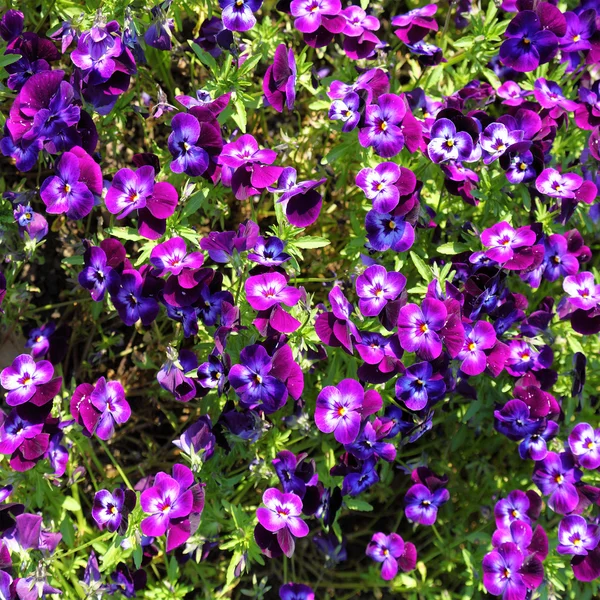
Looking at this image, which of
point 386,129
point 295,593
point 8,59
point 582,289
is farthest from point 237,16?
point 295,593

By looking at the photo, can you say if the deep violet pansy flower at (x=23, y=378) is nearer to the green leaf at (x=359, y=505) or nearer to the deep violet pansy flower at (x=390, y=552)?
the green leaf at (x=359, y=505)

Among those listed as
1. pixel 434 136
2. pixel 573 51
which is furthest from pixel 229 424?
pixel 573 51

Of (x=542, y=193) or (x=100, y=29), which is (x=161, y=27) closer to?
(x=100, y=29)

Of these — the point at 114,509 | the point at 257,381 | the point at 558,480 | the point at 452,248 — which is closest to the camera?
the point at 257,381

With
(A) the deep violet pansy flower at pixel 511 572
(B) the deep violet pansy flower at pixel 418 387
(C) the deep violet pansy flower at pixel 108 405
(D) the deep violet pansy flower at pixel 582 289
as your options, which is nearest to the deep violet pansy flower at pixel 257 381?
(B) the deep violet pansy flower at pixel 418 387

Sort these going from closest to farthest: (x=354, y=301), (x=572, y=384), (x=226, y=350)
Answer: (x=226, y=350) → (x=572, y=384) → (x=354, y=301)

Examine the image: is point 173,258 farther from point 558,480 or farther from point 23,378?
point 558,480
